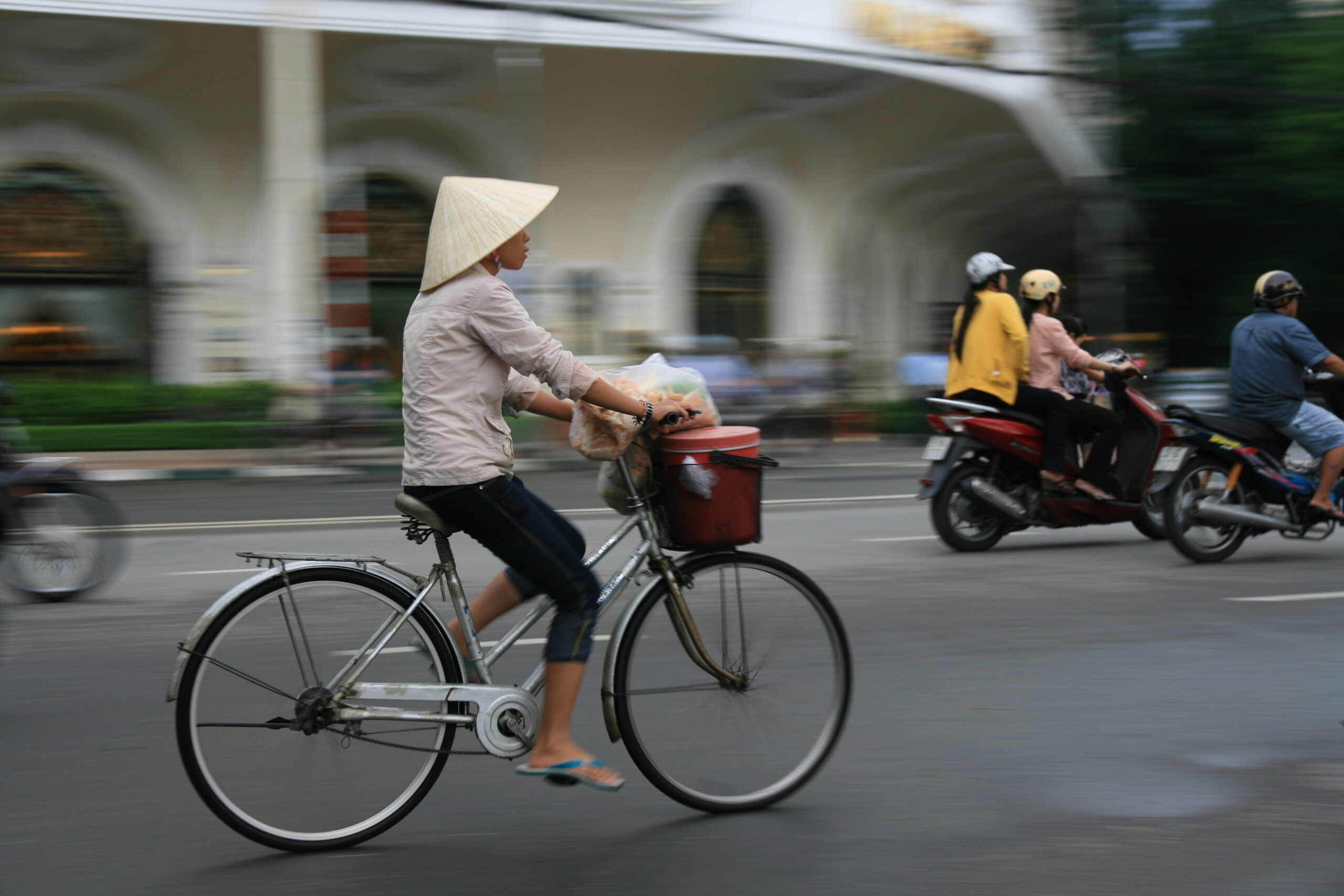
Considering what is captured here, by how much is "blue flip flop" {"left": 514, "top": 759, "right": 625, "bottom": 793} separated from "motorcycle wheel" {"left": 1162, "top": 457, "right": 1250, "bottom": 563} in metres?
5.15

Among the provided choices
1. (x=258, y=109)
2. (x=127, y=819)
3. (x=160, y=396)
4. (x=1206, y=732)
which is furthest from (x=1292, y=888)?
(x=258, y=109)

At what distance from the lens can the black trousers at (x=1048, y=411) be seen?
8.34 meters

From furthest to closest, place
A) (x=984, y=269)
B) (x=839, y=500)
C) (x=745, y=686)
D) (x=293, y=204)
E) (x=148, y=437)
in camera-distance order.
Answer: (x=293, y=204) → (x=148, y=437) → (x=839, y=500) → (x=984, y=269) → (x=745, y=686)

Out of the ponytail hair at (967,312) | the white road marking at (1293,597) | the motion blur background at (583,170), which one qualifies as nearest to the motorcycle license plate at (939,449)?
the ponytail hair at (967,312)

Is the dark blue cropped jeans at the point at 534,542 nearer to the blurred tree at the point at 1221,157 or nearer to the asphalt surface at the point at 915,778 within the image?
the asphalt surface at the point at 915,778

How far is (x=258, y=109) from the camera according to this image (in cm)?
1822

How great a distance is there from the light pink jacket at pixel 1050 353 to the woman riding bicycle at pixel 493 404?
534cm

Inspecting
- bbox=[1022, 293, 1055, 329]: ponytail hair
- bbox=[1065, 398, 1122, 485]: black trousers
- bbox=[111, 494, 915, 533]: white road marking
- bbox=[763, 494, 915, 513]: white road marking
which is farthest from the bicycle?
bbox=[763, 494, 915, 513]: white road marking

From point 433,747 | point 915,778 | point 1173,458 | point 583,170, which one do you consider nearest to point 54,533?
point 433,747

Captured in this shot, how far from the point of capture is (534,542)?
142 inches

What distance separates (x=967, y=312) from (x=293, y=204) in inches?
403

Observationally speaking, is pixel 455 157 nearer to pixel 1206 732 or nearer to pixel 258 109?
pixel 258 109

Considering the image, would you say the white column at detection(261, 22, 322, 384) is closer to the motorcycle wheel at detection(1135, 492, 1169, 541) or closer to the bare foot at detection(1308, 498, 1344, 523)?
the motorcycle wheel at detection(1135, 492, 1169, 541)

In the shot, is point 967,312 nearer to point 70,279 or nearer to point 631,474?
point 631,474
